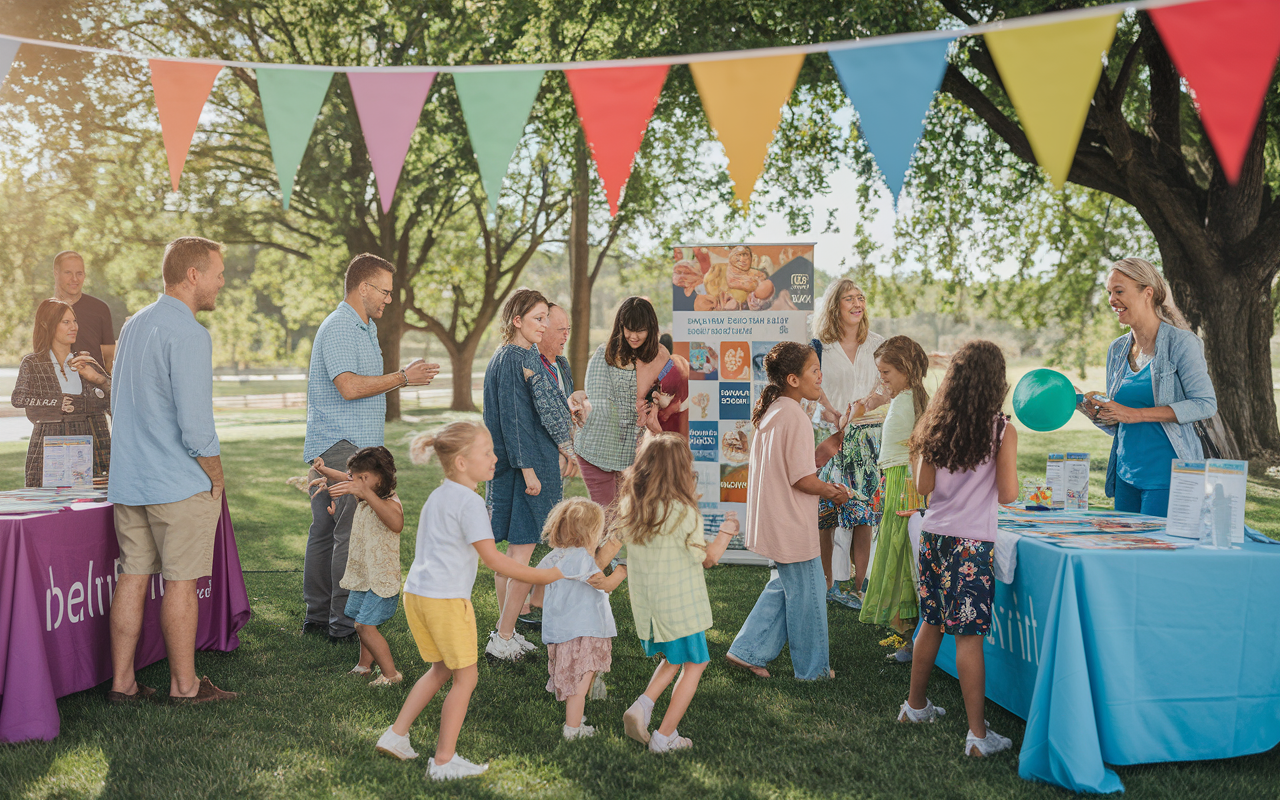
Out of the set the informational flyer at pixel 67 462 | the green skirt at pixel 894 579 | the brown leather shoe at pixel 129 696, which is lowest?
the brown leather shoe at pixel 129 696

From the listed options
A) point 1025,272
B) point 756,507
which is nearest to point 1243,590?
point 756,507

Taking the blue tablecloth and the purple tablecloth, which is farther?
the purple tablecloth

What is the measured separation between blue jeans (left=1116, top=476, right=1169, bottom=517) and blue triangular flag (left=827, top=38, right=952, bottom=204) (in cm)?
181

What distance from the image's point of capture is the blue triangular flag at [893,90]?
10.6 ft

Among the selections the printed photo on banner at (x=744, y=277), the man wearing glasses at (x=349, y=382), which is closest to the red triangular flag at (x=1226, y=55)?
the man wearing glasses at (x=349, y=382)

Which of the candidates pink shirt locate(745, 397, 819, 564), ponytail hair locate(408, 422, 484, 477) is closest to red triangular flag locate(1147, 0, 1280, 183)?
pink shirt locate(745, 397, 819, 564)

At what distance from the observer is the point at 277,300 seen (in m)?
24.1

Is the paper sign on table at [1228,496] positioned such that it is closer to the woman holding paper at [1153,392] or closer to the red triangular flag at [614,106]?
the woman holding paper at [1153,392]

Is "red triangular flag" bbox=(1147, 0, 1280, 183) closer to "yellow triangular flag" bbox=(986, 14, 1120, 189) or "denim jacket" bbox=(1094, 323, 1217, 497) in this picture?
"yellow triangular flag" bbox=(986, 14, 1120, 189)

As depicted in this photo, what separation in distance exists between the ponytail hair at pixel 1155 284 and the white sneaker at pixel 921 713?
74.9 inches

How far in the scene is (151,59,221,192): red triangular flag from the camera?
12.2 feet

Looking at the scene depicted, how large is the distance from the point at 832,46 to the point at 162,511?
3.22 metres

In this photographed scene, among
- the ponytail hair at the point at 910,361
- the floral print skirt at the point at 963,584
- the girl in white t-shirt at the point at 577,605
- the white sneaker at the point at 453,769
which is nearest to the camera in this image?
the white sneaker at the point at 453,769

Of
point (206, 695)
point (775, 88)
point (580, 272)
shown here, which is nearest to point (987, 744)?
point (775, 88)
